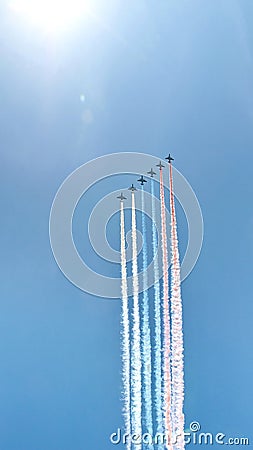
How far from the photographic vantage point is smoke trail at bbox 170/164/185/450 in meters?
35.9

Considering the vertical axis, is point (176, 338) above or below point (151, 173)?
below

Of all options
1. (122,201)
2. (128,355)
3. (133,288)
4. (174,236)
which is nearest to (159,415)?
(128,355)

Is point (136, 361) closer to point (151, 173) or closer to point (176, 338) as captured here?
point (176, 338)

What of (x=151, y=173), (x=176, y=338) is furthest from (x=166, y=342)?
(x=151, y=173)

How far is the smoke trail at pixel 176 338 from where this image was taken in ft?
118

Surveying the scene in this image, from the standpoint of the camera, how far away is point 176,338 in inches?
1448

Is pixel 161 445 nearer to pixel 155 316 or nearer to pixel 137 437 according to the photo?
pixel 137 437

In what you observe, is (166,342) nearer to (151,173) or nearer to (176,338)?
(176,338)

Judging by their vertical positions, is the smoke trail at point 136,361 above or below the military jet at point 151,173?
below

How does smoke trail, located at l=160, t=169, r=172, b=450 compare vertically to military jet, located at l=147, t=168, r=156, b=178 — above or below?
below

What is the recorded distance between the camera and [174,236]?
37312 millimetres

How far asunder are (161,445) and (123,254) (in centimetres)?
1206

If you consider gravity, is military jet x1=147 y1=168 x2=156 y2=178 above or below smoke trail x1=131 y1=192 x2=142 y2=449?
above

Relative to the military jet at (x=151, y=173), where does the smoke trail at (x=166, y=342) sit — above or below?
below
